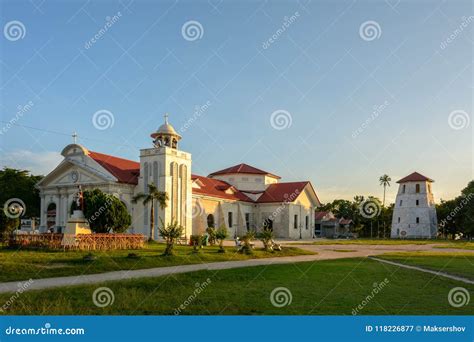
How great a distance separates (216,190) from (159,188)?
46.2 feet

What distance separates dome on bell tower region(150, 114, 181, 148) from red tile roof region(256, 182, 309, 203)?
19.5m

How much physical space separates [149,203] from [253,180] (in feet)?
73.6

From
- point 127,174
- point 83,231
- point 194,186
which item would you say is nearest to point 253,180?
point 194,186

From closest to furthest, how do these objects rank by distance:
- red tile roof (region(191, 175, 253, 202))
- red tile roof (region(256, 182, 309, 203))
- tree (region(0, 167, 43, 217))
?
red tile roof (region(191, 175, 253, 202)) → tree (region(0, 167, 43, 217)) → red tile roof (region(256, 182, 309, 203))

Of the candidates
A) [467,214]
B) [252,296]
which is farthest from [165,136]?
[467,214]

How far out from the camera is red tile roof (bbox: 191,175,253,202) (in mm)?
52553

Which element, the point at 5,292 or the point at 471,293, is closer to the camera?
the point at 5,292

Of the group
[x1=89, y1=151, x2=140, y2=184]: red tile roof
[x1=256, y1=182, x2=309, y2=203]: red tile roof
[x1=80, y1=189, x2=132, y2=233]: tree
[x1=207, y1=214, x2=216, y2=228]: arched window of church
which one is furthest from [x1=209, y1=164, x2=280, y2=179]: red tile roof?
[x1=80, y1=189, x2=132, y2=233]: tree

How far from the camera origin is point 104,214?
27688 mm

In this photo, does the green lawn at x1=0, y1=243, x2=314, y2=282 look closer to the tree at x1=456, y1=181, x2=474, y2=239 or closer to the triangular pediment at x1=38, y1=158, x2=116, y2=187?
the triangular pediment at x1=38, y1=158, x2=116, y2=187

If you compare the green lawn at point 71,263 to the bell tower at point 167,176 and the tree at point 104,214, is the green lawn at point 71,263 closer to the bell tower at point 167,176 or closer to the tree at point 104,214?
the tree at point 104,214

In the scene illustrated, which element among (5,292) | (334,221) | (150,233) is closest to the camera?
(5,292)

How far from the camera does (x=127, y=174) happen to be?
4534cm

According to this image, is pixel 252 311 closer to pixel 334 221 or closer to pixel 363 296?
pixel 363 296
